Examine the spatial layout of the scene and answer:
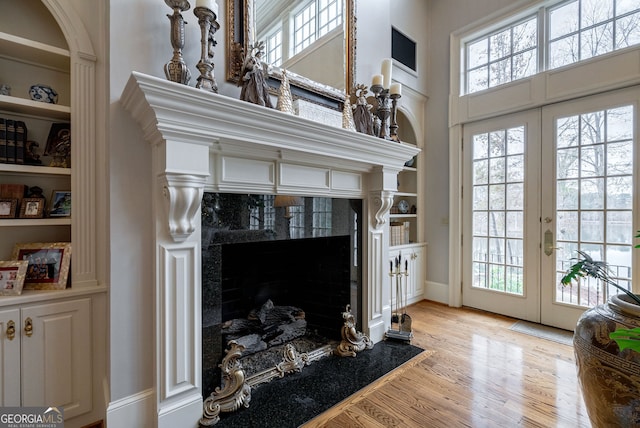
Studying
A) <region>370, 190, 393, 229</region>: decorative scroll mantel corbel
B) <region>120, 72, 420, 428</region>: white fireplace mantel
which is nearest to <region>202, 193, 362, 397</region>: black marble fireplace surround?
<region>370, 190, 393, 229</region>: decorative scroll mantel corbel

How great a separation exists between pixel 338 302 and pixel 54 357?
1.84m

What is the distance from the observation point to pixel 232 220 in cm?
175

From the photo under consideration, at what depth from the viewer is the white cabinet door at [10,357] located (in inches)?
55.9

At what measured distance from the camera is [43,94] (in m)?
1.68

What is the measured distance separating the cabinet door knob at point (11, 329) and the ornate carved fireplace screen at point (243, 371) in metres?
1.00

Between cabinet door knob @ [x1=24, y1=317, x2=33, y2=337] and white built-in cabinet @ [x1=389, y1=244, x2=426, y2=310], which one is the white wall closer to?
cabinet door knob @ [x1=24, y1=317, x2=33, y2=337]

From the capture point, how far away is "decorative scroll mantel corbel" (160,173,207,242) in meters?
1.39

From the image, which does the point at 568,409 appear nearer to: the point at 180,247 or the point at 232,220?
the point at 232,220

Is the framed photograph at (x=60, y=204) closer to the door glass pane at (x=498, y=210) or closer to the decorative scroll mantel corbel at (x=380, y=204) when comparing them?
the decorative scroll mantel corbel at (x=380, y=204)

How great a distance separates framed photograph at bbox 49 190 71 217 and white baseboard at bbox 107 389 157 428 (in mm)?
1080

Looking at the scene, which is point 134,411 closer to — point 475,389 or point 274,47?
point 475,389

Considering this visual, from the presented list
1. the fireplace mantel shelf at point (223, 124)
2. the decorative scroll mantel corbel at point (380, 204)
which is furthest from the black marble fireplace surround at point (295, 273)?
the fireplace mantel shelf at point (223, 124)

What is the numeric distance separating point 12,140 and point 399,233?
3.41m

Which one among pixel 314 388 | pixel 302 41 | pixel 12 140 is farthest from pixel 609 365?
pixel 12 140
